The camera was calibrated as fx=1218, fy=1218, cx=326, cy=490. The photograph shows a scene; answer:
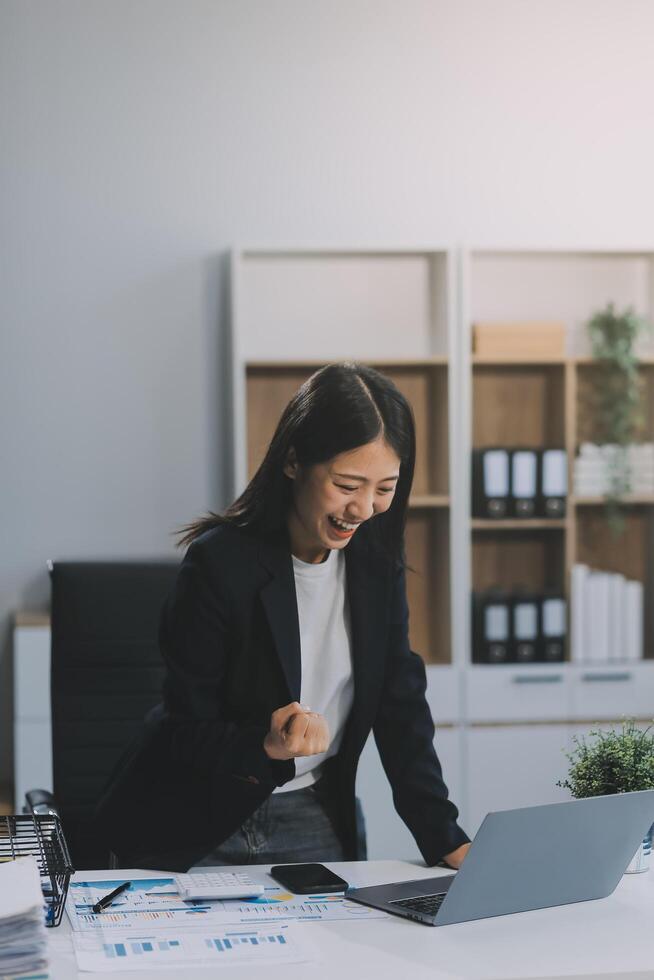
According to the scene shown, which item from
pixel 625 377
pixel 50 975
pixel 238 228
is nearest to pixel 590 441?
pixel 625 377

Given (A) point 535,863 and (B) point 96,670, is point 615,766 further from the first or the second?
(B) point 96,670

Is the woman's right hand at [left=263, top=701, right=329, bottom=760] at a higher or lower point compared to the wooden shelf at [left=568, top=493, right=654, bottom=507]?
lower

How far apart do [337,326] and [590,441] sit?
100 centimetres

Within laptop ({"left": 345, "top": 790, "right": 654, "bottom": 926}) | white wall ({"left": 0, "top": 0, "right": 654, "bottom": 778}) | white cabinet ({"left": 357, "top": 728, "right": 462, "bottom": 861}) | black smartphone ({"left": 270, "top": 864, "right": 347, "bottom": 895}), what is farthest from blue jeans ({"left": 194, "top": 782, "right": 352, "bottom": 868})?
white wall ({"left": 0, "top": 0, "right": 654, "bottom": 778})

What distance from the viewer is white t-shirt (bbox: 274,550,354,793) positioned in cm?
211

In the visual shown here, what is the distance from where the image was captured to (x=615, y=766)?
1.94 meters

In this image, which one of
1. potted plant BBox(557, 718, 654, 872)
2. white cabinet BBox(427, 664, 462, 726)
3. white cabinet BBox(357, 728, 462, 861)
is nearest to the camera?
potted plant BBox(557, 718, 654, 872)

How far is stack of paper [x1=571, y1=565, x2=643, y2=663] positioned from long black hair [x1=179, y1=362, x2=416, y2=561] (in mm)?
2225

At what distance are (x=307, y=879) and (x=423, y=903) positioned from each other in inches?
→ 7.5

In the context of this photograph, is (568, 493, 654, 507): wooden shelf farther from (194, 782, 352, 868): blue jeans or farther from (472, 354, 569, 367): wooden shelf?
(194, 782, 352, 868): blue jeans

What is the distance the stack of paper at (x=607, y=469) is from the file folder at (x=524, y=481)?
0.56 feet

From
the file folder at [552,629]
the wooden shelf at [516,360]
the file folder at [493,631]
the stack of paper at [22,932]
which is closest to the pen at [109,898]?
the stack of paper at [22,932]

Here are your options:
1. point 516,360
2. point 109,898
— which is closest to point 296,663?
point 109,898

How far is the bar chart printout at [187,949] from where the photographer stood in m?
1.50
